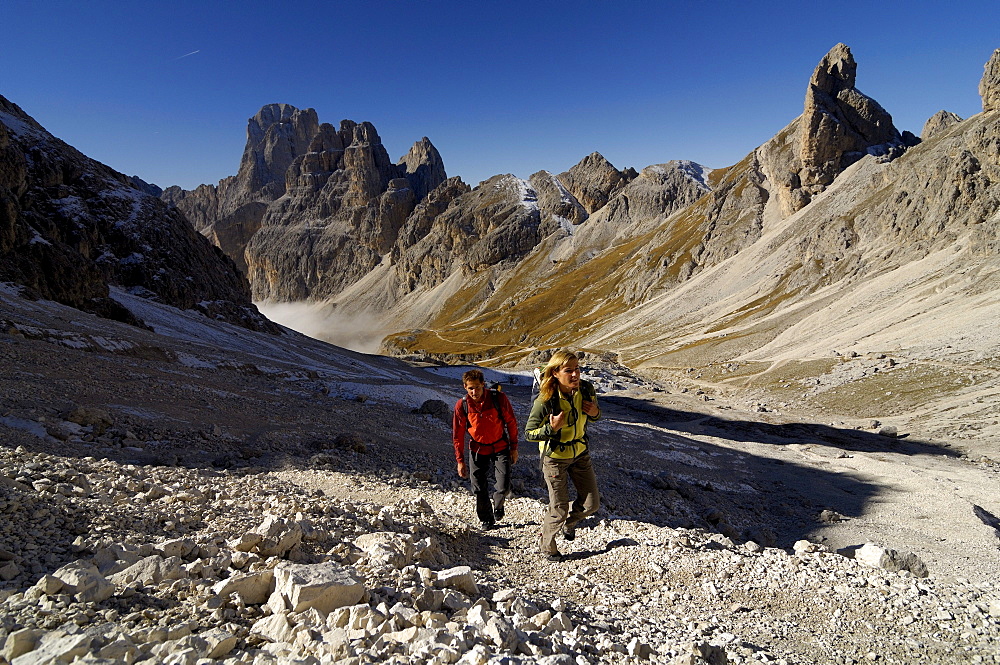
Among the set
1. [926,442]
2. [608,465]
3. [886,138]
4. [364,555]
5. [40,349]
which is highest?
[886,138]

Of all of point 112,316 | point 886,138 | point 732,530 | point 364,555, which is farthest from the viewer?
point 886,138

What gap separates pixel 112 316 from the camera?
37.2m

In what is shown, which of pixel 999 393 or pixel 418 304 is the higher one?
pixel 418 304

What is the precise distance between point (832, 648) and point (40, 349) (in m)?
21.4

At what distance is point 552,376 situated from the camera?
263 inches

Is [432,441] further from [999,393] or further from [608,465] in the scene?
[999,393]

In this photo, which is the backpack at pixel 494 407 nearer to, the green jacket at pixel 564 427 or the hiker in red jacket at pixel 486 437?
the hiker in red jacket at pixel 486 437

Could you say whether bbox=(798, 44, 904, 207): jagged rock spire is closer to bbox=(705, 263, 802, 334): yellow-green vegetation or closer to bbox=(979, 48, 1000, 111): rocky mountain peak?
bbox=(979, 48, 1000, 111): rocky mountain peak

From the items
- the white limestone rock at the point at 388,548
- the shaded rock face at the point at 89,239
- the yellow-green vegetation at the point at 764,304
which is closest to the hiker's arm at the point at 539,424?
the white limestone rock at the point at 388,548

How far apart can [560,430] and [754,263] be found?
81338 mm

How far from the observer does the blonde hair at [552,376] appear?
21.5 feet

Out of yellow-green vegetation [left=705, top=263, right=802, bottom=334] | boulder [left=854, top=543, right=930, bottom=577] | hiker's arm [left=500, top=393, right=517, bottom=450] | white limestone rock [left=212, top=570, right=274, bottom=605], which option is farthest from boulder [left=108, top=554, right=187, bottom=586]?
yellow-green vegetation [left=705, top=263, right=802, bottom=334]

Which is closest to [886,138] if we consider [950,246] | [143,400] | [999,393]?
[950,246]

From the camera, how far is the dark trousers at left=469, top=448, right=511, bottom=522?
7711 mm
